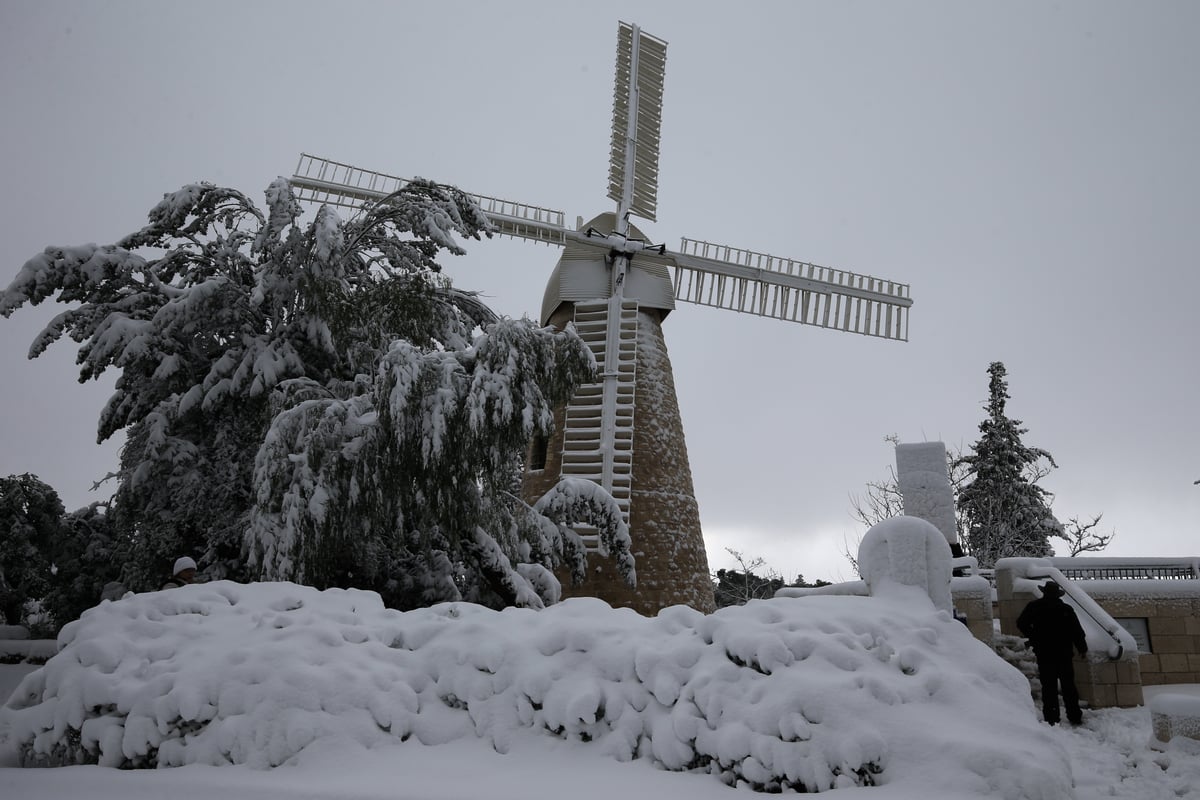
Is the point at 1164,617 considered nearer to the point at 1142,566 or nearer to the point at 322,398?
the point at 1142,566

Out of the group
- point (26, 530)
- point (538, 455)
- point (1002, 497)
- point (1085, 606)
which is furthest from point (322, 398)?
point (1002, 497)

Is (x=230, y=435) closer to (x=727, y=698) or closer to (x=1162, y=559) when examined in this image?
(x=727, y=698)

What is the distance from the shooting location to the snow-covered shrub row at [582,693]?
4.23m

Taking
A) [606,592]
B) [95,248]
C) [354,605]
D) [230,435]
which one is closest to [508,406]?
[354,605]

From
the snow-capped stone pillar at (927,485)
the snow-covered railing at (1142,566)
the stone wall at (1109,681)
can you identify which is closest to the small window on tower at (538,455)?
the snow-capped stone pillar at (927,485)

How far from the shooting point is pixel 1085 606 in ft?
30.0

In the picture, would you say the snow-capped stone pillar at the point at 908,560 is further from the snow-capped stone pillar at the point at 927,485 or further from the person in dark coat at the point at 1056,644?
the snow-capped stone pillar at the point at 927,485

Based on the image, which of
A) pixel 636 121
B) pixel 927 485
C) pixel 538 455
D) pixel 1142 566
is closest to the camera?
pixel 927 485

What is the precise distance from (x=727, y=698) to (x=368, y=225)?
33.4 ft

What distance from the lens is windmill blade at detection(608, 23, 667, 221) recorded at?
703 inches

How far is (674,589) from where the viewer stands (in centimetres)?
1401

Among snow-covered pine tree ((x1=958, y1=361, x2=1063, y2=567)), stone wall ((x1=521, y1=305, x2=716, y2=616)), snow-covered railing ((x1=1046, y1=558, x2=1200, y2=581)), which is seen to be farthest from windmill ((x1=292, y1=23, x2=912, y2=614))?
snow-covered pine tree ((x1=958, y1=361, x2=1063, y2=567))

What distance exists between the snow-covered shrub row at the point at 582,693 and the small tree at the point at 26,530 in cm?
1098

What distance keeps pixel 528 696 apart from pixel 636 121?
619 inches
